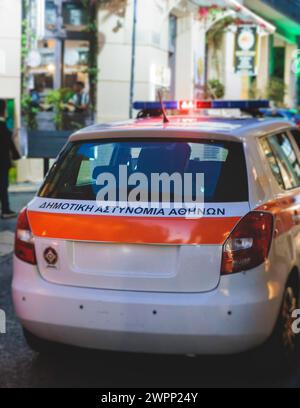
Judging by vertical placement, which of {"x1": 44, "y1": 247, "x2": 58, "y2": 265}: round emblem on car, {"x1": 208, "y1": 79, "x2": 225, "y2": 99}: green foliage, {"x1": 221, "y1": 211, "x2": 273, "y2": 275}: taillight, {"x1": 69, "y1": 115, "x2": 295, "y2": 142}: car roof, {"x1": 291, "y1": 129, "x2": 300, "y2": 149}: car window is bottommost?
{"x1": 44, "y1": 247, "x2": 58, "y2": 265}: round emblem on car

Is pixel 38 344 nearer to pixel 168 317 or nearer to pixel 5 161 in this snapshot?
pixel 168 317

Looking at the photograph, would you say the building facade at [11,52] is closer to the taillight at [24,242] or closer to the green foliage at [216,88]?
the green foliage at [216,88]

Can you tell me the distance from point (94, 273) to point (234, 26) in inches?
850

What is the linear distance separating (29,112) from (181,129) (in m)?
12.8

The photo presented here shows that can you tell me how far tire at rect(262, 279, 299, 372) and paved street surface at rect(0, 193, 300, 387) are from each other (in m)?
0.08

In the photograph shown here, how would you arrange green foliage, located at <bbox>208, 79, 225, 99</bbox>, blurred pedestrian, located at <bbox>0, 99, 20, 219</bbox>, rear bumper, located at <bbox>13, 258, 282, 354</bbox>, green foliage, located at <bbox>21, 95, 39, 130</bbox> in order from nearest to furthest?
1. rear bumper, located at <bbox>13, 258, 282, 354</bbox>
2. blurred pedestrian, located at <bbox>0, 99, 20, 219</bbox>
3. green foliage, located at <bbox>21, 95, 39, 130</bbox>
4. green foliage, located at <bbox>208, 79, 225, 99</bbox>

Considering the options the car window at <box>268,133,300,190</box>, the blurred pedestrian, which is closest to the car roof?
the car window at <box>268,133,300,190</box>

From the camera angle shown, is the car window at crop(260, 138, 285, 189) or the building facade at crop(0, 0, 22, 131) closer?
Answer: the car window at crop(260, 138, 285, 189)

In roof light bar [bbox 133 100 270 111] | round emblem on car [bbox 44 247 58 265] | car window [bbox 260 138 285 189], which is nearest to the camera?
round emblem on car [bbox 44 247 58 265]

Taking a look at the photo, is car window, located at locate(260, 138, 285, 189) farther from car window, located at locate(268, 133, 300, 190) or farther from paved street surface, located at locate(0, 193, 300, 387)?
paved street surface, located at locate(0, 193, 300, 387)

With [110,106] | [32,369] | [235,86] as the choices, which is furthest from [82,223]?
[235,86]

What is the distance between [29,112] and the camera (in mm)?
17641

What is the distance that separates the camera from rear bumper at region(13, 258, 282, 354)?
4.59 meters
